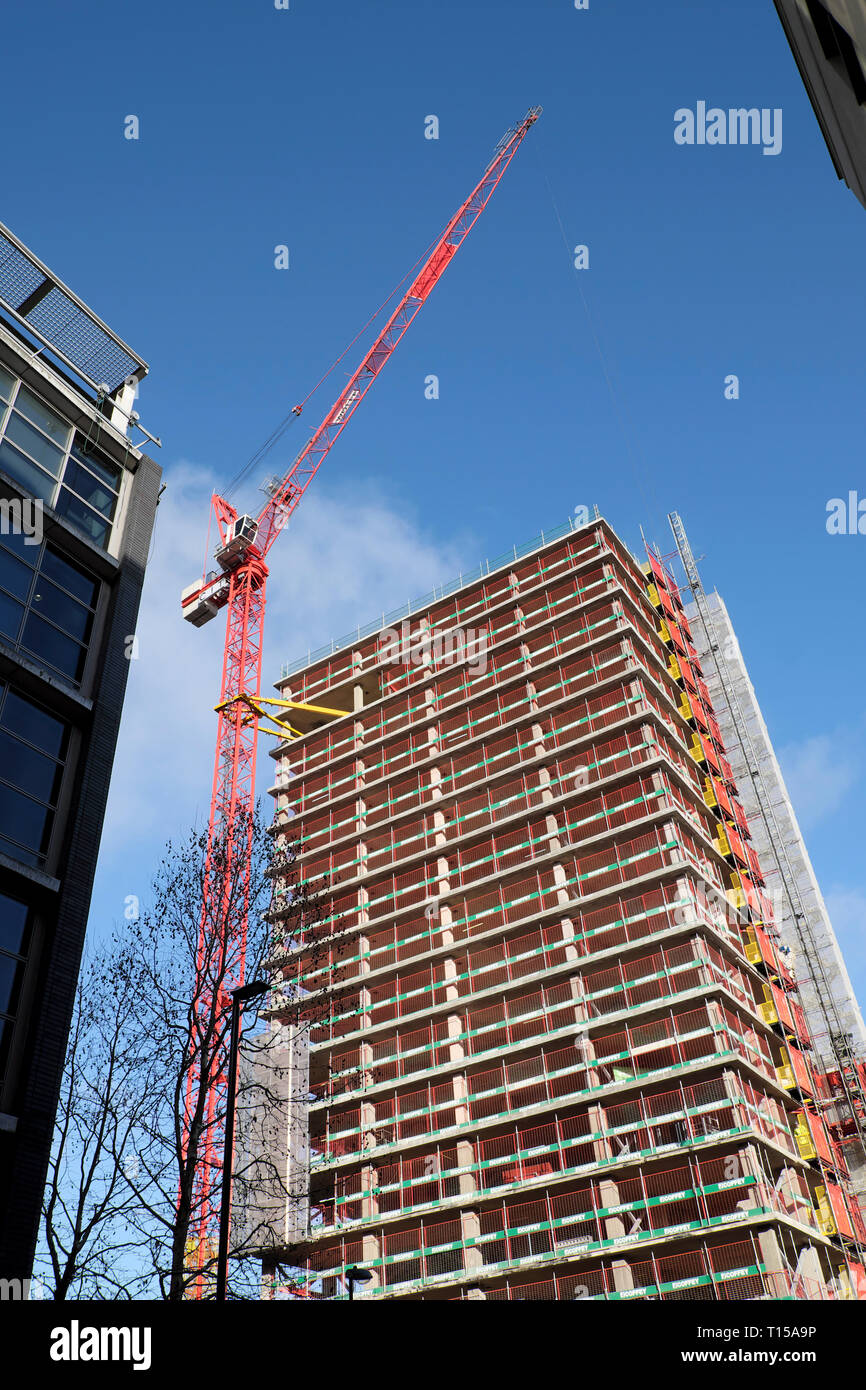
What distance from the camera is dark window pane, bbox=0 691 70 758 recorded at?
62.1 feet

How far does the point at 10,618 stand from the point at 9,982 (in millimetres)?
6351

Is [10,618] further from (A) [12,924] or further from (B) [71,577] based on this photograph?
(A) [12,924]

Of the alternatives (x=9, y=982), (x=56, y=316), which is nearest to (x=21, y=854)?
(x=9, y=982)

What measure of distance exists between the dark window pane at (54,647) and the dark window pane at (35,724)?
963mm

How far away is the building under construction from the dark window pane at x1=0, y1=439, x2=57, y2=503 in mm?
15913

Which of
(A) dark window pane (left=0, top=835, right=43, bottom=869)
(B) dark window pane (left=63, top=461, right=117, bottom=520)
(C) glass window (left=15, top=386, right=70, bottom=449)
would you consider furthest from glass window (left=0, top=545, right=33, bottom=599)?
(A) dark window pane (left=0, top=835, right=43, bottom=869)

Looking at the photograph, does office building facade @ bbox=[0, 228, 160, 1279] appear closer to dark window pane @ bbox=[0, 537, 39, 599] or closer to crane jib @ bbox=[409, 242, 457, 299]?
dark window pane @ bbox=[0, 537, 39, 599]

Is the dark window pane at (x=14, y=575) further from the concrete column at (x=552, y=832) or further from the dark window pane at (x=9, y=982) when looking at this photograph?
the concrete column at (x=552, y=832)

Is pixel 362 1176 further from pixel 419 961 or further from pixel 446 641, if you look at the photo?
pixel 446 641

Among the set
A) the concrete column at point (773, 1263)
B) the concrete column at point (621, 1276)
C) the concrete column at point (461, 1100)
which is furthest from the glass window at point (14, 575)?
the concrete column at point (461, 1100)

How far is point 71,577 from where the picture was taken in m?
21.2

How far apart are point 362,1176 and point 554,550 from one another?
36494 mm

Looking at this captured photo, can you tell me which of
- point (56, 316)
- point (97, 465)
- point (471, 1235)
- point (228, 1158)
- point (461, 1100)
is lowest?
point (228, 1158)

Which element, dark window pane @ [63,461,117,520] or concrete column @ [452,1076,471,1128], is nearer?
dark window pane @ [63,461,117,520]
